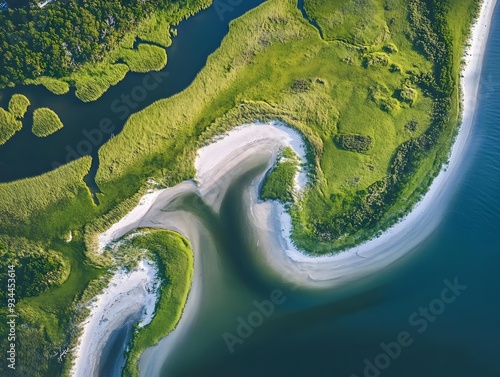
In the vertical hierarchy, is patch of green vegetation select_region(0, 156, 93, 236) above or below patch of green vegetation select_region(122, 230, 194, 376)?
above

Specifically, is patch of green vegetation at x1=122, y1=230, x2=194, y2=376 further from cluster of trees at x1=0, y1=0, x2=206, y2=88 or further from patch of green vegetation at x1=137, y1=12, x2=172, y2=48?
patch of green vegetation at x1=137, y1=12, x2=172, y2=48

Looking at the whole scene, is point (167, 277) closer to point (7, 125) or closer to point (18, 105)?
point (7, 125)

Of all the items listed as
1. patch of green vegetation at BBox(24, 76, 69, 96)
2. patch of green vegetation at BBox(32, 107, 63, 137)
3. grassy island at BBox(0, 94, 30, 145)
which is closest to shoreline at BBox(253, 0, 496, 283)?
patch of green vegetation at BBox(32, 107, 63, 137)

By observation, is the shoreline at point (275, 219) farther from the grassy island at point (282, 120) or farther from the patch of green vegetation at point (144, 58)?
the patch of green vegetation at point (144, 58)

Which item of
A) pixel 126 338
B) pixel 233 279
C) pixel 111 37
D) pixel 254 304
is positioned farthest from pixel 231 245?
pixel 111 37

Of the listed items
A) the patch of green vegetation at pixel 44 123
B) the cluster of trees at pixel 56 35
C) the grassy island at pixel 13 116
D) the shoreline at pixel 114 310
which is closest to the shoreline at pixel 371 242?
the shoreline at pixel 114 310

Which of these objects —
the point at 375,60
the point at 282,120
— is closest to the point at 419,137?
the point at 375,60
